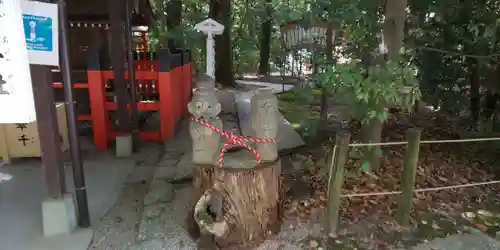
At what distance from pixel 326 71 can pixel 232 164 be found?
4.44 ft

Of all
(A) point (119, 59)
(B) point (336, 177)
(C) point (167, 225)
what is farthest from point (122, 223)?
(A) point (119, 59)

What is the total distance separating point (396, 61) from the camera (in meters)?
3.89

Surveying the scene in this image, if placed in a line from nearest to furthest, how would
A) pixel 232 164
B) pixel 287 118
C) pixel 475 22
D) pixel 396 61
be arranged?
pixel 232 164 → pixel 396 61 → pixel 475 22 → pixel 287 118

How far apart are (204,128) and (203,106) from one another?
20 centimetres

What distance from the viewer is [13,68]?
297cm

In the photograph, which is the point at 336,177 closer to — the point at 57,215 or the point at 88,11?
the point at 57,215

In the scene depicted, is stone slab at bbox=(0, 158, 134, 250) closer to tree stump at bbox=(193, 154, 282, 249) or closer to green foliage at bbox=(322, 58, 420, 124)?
tree stump at bbox=(193, 154, 282, 249)

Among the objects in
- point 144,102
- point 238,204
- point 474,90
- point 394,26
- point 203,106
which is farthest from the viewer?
point 144,102

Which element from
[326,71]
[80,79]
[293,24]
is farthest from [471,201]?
[80,79]

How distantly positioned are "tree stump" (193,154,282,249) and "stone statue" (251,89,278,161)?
0.12 m

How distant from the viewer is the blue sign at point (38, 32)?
126 inches

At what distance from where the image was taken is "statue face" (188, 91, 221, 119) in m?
3.66

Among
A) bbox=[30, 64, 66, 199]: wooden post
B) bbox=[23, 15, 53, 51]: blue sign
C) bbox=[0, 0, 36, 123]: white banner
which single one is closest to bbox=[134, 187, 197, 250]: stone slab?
bbox=[30, 64, 66, 199]: wooden post

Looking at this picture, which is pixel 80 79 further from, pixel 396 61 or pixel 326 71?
pixel 396 61
